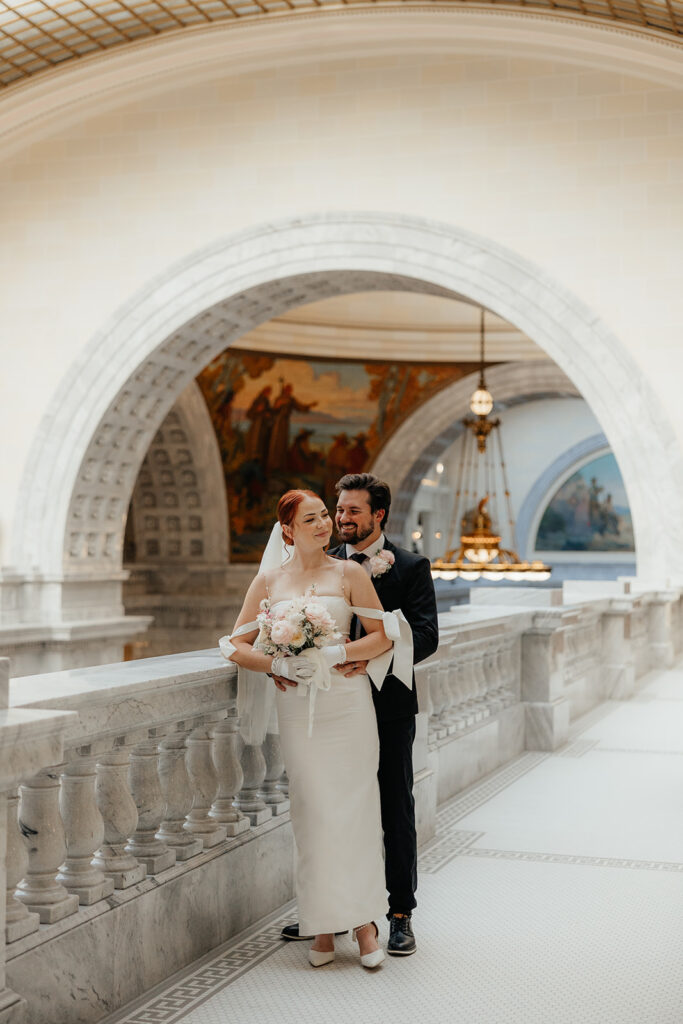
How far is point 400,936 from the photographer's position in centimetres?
364

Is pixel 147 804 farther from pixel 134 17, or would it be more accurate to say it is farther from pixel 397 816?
pixel 134 17

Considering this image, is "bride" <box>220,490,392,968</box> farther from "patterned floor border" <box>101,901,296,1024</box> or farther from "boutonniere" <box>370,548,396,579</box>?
"patterned floor border" <box>101,901,296,1024</box>

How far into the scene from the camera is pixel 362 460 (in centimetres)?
2138

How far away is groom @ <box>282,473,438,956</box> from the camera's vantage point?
3.64 metres

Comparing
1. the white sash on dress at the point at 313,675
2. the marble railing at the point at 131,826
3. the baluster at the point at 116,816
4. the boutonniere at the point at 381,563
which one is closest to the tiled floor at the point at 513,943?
the marble railing at the point at 131,826

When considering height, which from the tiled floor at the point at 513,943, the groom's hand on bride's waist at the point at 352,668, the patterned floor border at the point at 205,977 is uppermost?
the groom's hand on bride's waist at the point at 352,668

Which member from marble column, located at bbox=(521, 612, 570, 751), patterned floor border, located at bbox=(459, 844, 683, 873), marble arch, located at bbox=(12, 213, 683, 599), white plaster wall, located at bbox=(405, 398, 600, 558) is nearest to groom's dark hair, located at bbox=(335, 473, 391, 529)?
patterned floor border, located at bbox=(459, 844, 683, 873)

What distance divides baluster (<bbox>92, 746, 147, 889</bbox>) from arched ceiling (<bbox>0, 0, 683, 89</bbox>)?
9.47 meters

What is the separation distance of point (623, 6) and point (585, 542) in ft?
58.1

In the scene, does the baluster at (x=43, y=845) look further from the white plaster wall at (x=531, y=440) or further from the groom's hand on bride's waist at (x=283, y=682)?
the white plaster wall at (x=531, y=440)

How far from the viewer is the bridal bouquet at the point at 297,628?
3332mm

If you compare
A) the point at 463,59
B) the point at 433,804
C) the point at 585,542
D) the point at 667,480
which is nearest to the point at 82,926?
the point at 433,804

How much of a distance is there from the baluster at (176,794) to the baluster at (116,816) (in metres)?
0.27

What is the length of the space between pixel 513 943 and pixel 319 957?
2.18 feet
